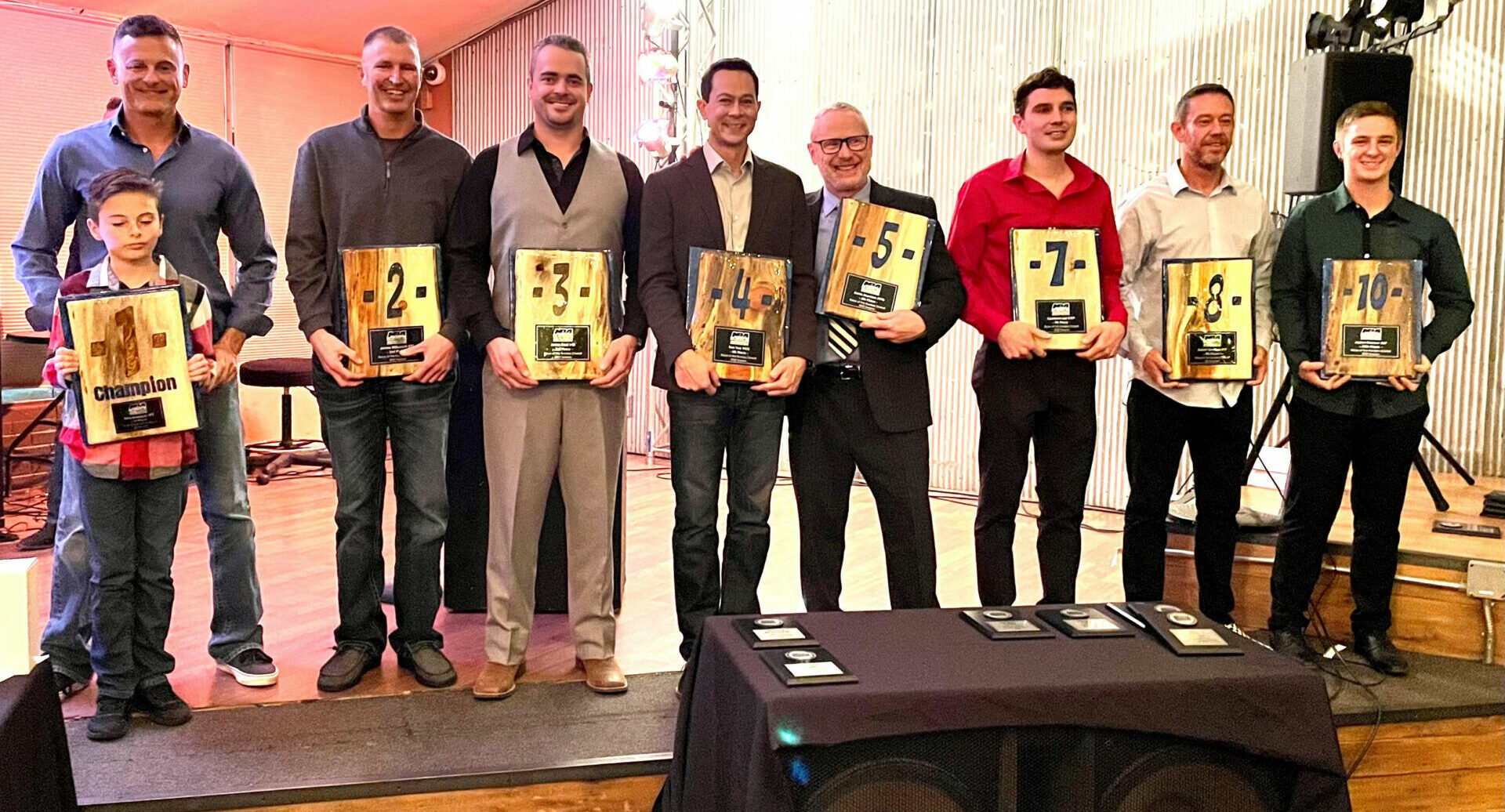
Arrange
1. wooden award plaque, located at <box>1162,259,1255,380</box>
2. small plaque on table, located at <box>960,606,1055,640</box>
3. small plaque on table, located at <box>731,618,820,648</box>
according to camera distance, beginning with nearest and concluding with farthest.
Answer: small plaque on table, located at <box>731,618,820,648</box> < small plaque on table, located at <box>960,606,1055,640</box> < wooden award plaque, located at <box>1162,259,1255,380</box>

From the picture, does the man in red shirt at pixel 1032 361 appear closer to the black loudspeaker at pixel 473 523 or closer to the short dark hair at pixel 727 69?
the short dark hair at pixel 727 69

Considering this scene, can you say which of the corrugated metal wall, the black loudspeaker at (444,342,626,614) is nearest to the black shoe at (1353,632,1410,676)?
the black loudspeaker at (444,342,626,614)

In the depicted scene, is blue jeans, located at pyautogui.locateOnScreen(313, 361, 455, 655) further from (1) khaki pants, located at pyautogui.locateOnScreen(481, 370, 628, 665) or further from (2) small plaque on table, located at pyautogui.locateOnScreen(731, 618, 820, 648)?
(2) small plaque on table, located at pyautogui.locateOnScreen(731, 618, 820, 648)

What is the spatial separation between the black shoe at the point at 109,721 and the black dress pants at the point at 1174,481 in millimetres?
2665

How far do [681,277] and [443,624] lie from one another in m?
1.49

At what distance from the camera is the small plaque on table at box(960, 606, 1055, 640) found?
229 centimetres

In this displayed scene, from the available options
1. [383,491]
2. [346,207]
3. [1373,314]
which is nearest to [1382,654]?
[1373,314]

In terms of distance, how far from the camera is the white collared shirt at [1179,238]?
3438 millimetres

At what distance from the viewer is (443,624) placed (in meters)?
3.81

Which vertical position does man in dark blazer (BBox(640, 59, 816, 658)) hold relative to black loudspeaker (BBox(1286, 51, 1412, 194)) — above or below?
below

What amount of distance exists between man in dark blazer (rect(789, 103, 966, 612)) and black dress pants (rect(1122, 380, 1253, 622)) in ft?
2.24

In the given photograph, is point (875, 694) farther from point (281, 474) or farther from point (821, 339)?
point (281, 474)

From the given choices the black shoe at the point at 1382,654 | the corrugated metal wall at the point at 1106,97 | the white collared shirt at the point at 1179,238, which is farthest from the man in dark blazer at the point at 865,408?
the corrugated metal wall at the point at 1106,97

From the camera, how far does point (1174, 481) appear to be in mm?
3445
